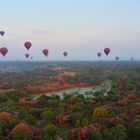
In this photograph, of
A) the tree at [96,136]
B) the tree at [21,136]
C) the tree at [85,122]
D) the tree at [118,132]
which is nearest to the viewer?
the tree at [21,136]

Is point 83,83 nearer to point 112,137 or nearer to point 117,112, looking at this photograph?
point 117,112

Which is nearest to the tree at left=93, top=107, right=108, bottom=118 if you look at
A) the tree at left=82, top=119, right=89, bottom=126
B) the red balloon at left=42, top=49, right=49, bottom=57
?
the tree at left=82, top=119, right=89, bottom=126

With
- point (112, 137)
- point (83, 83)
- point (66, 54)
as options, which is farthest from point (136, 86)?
point (112, 137)

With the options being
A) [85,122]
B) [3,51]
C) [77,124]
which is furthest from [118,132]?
[3,51]

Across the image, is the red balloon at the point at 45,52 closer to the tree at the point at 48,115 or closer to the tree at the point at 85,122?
the tree at the point at 48,115

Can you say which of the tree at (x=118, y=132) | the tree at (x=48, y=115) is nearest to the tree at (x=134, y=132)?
the tree at (x=118, y=132)

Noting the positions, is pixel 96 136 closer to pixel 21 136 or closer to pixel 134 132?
pixel 134 132

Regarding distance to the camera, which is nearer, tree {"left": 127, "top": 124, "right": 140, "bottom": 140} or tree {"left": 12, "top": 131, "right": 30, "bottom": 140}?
tree {"left": 12, "top": 131, "right": 30, "bottom": 140}

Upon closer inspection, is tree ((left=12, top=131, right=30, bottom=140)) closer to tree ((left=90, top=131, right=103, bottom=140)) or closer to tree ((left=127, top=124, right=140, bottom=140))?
tree ((left=90, top=131, right=103, bottom=140))
